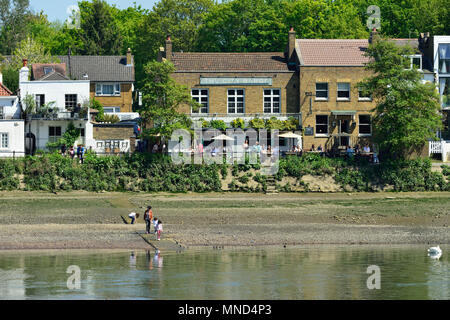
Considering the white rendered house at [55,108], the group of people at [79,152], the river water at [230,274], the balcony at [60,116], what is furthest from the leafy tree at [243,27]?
the river water at [230,274]

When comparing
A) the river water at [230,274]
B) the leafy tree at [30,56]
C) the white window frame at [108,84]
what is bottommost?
the river water at [230,274]

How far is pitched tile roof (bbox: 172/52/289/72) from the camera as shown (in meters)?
69.1

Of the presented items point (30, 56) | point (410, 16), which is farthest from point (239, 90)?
point (410, 16)

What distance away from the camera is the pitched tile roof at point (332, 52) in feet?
226

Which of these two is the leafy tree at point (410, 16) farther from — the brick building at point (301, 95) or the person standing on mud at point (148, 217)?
the person standing on mud at point (148, 217)

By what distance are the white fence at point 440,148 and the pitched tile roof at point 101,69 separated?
115 feet

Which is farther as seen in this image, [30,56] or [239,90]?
[30,56]

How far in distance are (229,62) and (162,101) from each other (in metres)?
10.6

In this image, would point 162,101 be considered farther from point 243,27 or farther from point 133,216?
point 243,27

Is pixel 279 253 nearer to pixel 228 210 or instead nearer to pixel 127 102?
pixel 228 210

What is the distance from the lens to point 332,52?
70000mm

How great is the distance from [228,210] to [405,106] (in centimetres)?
1776

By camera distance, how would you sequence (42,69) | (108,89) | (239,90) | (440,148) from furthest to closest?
(108,89) < (42,69) < (239,90) < (440,148)

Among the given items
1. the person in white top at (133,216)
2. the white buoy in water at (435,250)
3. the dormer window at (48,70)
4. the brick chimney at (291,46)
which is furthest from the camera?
the dormer window at (48,70)
